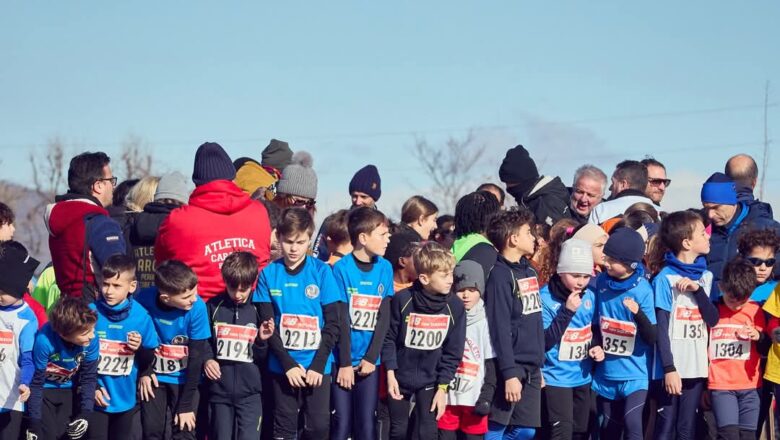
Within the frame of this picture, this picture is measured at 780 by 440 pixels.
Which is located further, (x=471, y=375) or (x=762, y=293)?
(x=762, y=293)

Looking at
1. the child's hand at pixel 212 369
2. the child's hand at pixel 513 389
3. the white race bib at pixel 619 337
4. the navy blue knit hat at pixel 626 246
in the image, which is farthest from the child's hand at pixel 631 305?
the child's hand at pixel 212 369

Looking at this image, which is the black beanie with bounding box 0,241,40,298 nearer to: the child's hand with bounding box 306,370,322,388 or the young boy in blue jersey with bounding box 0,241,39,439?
the young boy in blue jersey with bounding box 0,241,39,439

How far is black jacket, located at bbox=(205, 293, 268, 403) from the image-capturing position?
7984 millimetres

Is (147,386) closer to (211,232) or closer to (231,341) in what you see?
(231,341)

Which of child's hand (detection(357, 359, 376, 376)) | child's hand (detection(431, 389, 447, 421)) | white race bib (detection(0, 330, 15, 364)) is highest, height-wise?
white race bib (detection(0, 330, 15, 364))

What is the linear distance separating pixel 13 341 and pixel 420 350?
116 inches

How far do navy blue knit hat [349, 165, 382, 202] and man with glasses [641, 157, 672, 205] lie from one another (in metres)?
2.94

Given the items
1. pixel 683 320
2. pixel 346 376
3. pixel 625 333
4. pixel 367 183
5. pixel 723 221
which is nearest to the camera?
pixel 346 376

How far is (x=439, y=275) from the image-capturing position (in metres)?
8.09

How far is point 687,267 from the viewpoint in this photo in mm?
8945

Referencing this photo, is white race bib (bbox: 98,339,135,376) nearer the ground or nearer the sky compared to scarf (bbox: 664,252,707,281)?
nearer the ground

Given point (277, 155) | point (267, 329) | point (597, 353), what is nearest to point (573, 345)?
point (597, 353)

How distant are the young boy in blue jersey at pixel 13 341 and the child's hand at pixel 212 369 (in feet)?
4.00

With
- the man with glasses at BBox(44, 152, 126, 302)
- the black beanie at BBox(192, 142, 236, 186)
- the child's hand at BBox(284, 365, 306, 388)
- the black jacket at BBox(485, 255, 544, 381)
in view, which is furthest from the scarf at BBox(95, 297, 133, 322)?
the black jacket at BBox(485, 255, 544, 381)
